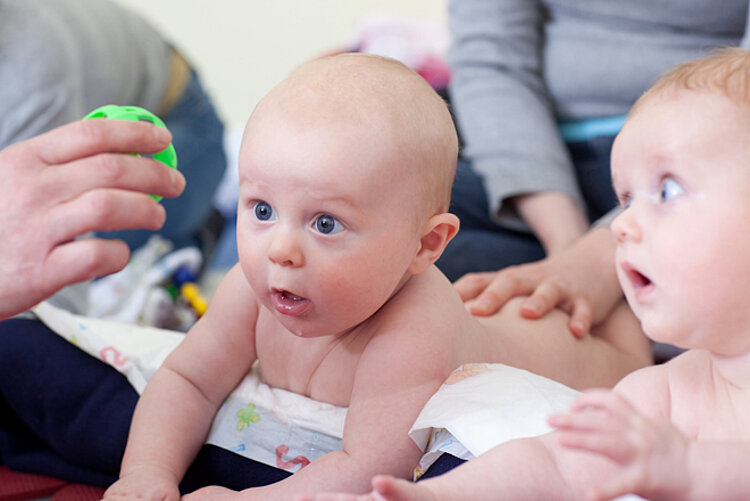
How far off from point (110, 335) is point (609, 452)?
0.66 meters

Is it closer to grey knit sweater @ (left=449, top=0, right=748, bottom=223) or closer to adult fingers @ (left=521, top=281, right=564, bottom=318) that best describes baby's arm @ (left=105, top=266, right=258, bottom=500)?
adult fingers @ (left=521, top=281, right=564, bottom=318)

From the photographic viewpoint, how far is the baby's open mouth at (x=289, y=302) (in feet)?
2.09

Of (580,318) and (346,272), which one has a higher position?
(346,272)

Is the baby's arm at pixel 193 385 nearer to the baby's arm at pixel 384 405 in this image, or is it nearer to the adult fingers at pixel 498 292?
the baby's arm at pixel 384 405

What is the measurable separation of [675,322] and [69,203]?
1.65ft

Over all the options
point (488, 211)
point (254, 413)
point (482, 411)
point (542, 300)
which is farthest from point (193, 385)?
point (488, 211)

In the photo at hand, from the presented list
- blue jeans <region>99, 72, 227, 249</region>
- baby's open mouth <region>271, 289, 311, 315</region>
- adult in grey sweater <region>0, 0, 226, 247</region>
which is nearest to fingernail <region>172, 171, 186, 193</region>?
Result: baby's open mouth <region>271, 289, 311, 315</region>

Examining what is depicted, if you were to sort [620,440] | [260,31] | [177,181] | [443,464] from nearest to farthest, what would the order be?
1. [620,440]
2. [443,464]
3. [177,181]
4. [260,31]

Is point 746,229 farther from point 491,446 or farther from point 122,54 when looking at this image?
point 122,54

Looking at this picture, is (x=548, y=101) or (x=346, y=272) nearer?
(x=346, y=272)

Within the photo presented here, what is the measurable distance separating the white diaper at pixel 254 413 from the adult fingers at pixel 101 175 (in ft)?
0.80

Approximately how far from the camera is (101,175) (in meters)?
0.66

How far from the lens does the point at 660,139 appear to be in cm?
51

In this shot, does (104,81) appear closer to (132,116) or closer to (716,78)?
(132,116)
